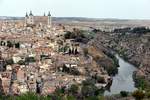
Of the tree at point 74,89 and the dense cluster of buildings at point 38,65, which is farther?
the dense cluster of buildings at point 38,65

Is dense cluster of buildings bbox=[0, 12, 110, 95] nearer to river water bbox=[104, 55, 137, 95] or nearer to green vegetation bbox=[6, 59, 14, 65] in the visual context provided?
green vegetation bbox=[6, 59, 14, 65]

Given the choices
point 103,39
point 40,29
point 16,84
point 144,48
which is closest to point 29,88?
point 16,84

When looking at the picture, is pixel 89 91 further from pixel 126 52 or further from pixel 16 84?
pixel 126 52

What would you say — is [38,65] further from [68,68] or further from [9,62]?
[9,62]

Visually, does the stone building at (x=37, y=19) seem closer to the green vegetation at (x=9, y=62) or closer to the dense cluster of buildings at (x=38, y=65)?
the dense cluster of buildings at (x=38, y=65)

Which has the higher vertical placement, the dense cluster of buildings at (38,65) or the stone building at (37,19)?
the dense cluster of buildings at (38,65)

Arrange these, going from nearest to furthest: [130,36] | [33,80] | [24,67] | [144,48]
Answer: [33,80], [24,67], [144,48], [130,36]

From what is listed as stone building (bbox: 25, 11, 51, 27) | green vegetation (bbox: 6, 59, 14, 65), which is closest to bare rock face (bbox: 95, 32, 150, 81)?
stone building (bbox: 25, 11, 51, 27)

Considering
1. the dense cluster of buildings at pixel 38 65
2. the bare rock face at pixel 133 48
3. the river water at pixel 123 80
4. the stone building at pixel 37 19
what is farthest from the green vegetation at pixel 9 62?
the stone building at pixel 37 19

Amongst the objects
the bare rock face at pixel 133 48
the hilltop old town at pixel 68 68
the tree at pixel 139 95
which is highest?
the tree at pixel 139 95
